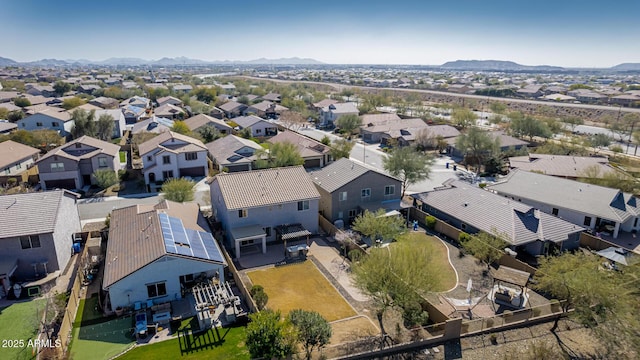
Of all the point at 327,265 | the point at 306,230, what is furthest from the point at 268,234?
A: the point at 327,265

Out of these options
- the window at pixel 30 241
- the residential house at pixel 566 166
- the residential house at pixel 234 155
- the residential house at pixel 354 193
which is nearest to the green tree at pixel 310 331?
the residential house at pixel 354 193

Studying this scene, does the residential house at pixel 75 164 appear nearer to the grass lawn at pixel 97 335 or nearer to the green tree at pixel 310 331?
the grass lawn at pixel 97 335

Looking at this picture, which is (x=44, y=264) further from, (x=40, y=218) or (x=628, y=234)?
(x=628, y=234)

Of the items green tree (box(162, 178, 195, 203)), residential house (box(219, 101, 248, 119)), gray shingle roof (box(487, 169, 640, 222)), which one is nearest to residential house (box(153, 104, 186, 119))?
residential house (box(219, 101, 248, 119))

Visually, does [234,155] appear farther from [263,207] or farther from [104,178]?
[263,207]

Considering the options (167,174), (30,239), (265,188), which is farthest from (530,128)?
(30,239)
